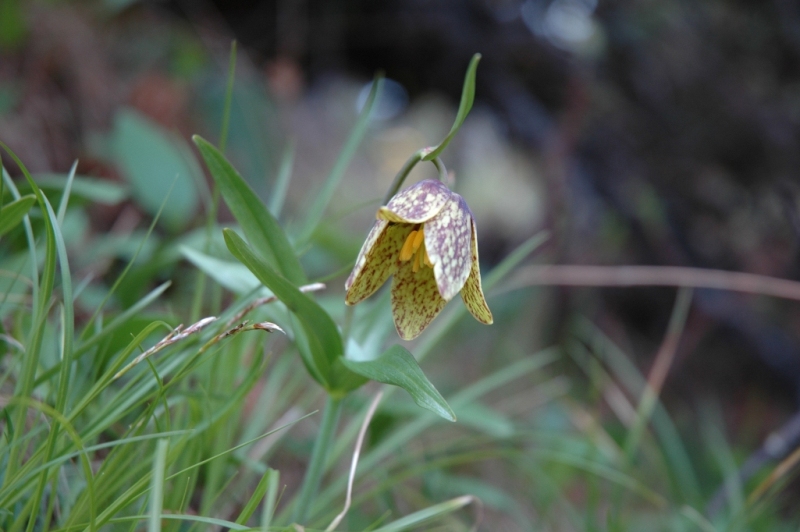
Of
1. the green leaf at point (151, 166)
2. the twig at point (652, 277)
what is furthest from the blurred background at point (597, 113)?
the green leaf at point (151, 166)

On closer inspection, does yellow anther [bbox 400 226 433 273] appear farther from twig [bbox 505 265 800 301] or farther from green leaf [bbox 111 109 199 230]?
green leaf [bbox 111 109 199 230]

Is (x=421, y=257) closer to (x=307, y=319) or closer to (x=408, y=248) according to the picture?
(x=408, y=248)

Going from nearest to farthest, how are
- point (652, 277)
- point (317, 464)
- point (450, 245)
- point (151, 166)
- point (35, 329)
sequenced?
point (35, 329) → point (450, 245) → point (317, 464) → point (151, 166) → point (652, 277)

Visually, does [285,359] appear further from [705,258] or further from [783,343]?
[783,343]

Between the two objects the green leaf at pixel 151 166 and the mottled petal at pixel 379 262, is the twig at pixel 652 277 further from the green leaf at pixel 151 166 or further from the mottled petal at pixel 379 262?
the green leaf at pixel 151 166

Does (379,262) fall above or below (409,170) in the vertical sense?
below

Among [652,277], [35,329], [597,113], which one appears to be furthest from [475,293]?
[597,113]
